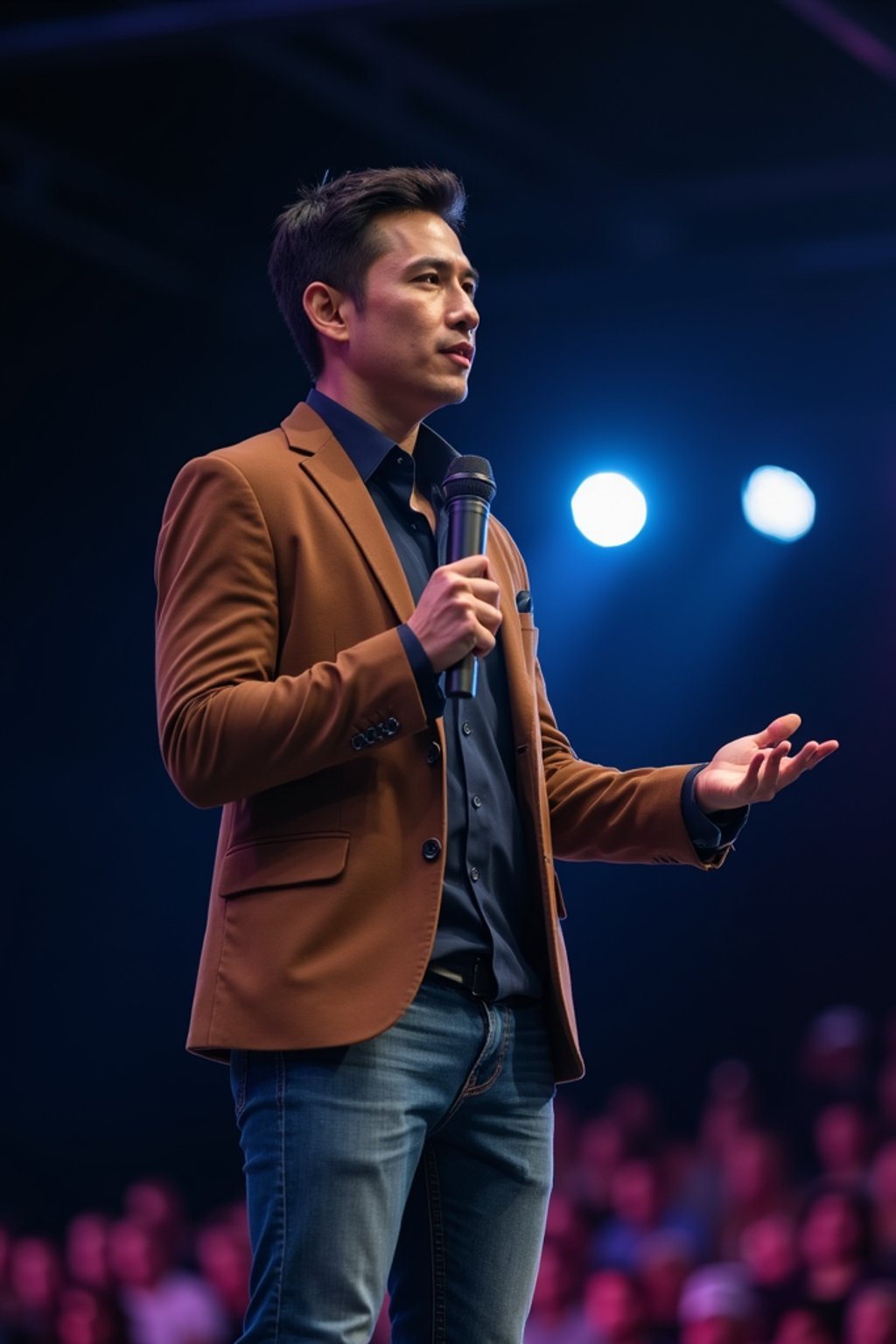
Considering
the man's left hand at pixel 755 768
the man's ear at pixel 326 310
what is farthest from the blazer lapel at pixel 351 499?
the man's left hand at pixel 755 768

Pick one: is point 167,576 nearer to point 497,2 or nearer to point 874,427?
point 497,2

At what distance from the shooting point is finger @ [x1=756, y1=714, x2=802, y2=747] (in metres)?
1.67

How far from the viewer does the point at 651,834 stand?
69.4 inches

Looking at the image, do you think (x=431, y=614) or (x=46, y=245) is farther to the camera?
(x=46, y=245)

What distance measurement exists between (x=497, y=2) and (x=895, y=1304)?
10.2ft

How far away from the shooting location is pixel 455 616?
4.76ft

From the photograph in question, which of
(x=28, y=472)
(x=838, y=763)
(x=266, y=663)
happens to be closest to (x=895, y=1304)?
(x=838, y=763)

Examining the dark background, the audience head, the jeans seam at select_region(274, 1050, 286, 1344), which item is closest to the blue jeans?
the jeans seam at select_region(274, 1050, 286, 1344)

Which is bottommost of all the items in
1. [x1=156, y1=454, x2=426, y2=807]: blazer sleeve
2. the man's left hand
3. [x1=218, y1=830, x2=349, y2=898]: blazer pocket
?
[x1=218, y1=830, x2=349, y2=898]: blazer pocket

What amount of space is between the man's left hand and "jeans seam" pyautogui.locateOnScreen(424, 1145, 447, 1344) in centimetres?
45

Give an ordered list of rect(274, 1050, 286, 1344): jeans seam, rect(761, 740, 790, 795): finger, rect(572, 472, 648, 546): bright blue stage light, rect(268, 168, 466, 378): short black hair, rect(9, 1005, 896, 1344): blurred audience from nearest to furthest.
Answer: rect(274, 1050, 286, 1344): jeans seam < rect(761, 740, 790, 795): finger < rect(268, 168, 466, 378): short black hair < rect(9, 1005, 896, 1344): blurred audience < rect(572, 472, 648, 546): bright blue stage light

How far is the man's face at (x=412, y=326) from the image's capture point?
1.78 metres

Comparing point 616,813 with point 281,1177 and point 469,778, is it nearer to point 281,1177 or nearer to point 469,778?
point 469,778

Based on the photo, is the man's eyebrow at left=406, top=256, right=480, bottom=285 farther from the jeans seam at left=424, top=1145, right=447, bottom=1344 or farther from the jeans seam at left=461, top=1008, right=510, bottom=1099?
the jeans seam at left=424, top=1145, right=447, bottom=1344
